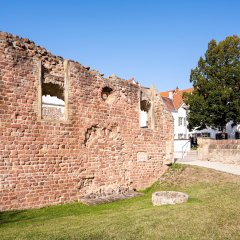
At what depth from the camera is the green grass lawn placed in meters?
6.30

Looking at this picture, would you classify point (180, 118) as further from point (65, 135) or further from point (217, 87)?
point (65, 135)

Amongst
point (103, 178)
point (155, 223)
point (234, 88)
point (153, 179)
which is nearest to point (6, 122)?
point (103, 178)

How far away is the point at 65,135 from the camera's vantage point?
10.7 m

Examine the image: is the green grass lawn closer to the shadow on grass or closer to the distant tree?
the shadow on grass

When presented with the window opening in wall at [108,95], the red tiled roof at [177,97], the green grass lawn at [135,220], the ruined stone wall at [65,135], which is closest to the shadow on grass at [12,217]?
the green grass lawn at [135,220]

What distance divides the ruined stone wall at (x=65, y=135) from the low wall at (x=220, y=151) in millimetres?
6573

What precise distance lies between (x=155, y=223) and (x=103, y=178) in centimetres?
516

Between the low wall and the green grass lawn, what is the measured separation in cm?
717

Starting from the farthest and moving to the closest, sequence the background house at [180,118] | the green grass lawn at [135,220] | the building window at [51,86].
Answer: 1. the background house at [180,118]
2. the building window at [51,86]
3. the green grass lawn at [135,220]

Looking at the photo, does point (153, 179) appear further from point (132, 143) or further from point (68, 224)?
point (68, 224)

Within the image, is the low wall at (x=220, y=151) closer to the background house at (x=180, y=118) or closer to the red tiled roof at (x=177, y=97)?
the background house at (x=180, y=118)

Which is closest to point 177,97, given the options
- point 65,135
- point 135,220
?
point 65,135

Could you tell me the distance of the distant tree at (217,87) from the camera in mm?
32094

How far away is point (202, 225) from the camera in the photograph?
22.2 ft
